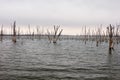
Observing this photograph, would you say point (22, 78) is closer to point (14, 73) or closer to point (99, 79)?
point (14, 73)

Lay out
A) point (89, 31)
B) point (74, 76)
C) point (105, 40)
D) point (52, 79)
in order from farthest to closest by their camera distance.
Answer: point (89, 31), point (105, 40), point (74, 76), point (52, 79)

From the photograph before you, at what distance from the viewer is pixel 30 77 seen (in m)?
18.8

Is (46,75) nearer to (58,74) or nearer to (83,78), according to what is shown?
(58,74)

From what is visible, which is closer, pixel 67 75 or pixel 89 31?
pixel 67 75

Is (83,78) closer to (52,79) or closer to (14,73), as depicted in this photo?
(52,79)

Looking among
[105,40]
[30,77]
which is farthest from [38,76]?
[105,40]

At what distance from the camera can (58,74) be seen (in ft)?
66.8

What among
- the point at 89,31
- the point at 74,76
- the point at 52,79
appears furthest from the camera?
the point at 89,31

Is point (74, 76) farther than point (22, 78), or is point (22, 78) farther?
point (74, 76)

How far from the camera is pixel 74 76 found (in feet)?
64.5

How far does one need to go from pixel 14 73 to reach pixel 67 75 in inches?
177

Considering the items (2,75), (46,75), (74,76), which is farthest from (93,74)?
(2,75)

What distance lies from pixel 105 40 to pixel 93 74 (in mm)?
97519

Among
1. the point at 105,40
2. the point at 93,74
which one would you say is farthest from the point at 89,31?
the point at 93,74
